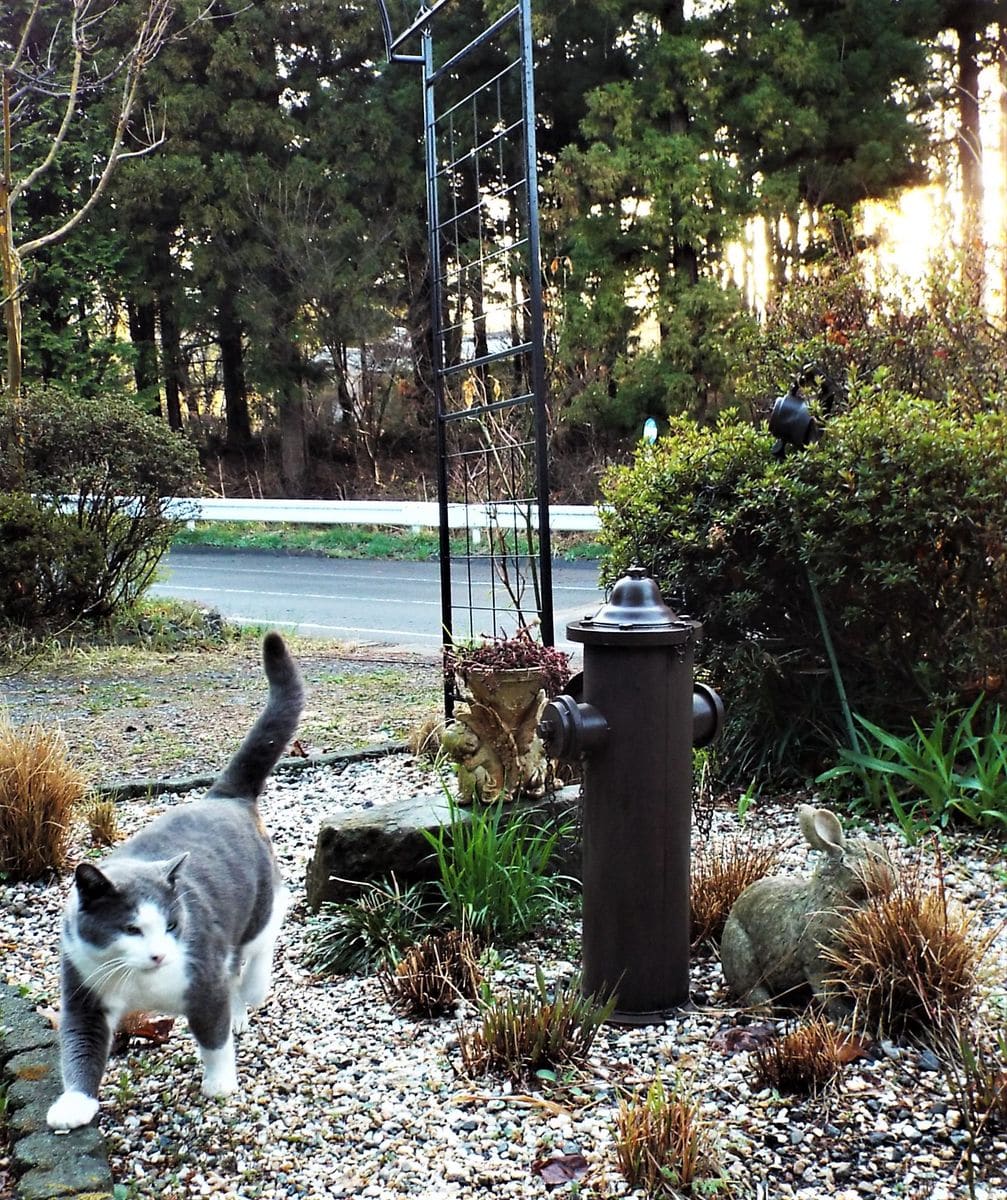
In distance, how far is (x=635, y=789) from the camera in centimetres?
303

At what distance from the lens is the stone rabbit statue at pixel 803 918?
293 cm

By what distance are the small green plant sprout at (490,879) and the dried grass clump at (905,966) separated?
0.99 meters

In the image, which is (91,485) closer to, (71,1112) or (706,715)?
(706,715)

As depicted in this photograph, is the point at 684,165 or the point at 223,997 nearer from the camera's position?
the point at 223,997

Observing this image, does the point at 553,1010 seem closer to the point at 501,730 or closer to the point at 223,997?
the point at 223,997

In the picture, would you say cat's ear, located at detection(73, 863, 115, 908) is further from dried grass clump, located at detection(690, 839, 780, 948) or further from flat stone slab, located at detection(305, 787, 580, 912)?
dried grass clump, located at detection(690, 839, 780, 948)

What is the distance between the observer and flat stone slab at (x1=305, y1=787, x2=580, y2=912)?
3.65 metres

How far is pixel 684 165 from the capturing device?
17156mm

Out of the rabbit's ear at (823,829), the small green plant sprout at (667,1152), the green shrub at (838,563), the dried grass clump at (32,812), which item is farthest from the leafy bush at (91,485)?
the small green plant sprout at (667,1152)

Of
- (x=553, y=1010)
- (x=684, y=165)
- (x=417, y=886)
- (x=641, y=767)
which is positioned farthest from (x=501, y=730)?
(x=684, y=165)

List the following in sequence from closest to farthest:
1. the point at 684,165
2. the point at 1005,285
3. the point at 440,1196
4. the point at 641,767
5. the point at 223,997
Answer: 1. the point at 440,1196
2. the point at 223,997
3. the point at 641,767
4. the point at 1005,285
5. the point at 684,165

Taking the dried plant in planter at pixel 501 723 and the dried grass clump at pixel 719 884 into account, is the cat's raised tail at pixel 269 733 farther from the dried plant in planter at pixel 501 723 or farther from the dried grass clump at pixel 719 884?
the dried grass clump at pixel 719 884

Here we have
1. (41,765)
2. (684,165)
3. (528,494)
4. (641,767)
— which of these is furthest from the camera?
(684,165)

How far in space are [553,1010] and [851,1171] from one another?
2.37ft
